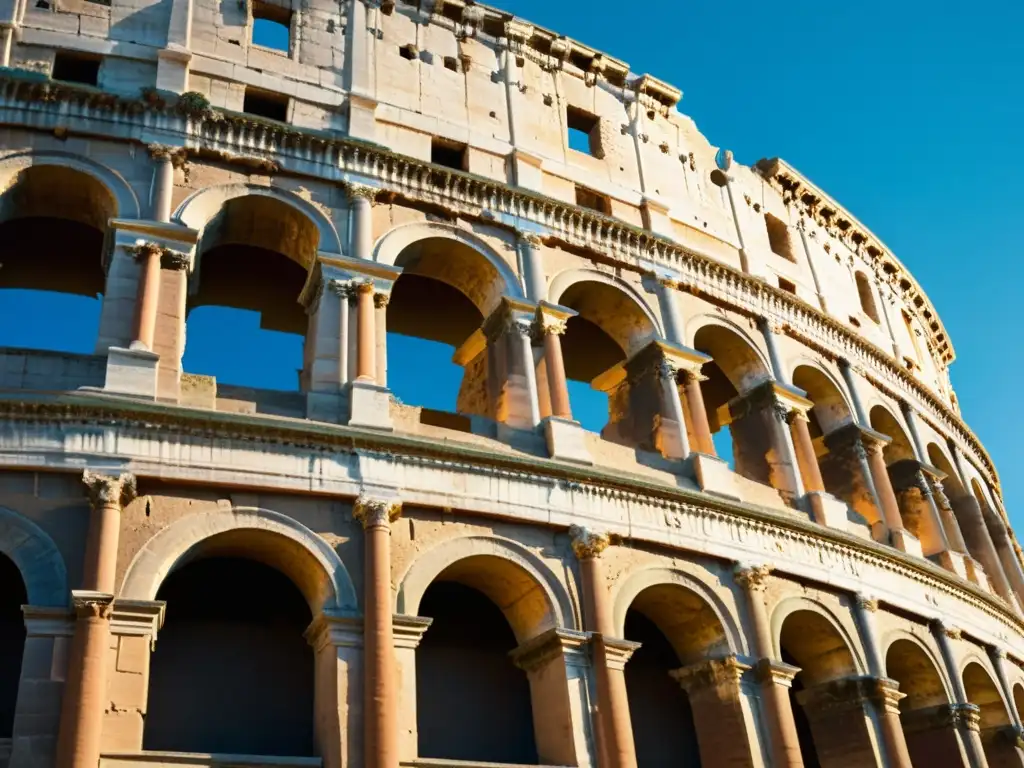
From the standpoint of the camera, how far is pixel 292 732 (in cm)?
1123

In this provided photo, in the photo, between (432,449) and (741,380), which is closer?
(432,449)

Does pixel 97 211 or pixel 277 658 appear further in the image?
pixel 97 211

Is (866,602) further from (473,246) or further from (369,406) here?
(369,406)

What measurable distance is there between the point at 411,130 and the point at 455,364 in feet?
11.0

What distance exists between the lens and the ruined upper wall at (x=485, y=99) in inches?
554

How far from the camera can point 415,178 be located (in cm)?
1432

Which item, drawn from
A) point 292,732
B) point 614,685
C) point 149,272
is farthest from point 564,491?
point 149,272

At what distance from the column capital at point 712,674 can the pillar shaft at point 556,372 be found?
335 cm

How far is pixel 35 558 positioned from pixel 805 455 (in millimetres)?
10776

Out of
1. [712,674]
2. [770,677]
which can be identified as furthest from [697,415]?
[770,677]

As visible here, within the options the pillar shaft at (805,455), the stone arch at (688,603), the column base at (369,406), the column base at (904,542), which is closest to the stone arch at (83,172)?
the column base at (369,406)

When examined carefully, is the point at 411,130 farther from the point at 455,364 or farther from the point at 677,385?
the point at 677,385

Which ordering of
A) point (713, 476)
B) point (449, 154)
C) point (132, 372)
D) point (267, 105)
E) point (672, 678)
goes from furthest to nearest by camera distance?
point (449, 154), point (267, 105), point (713, 476), point (672, 678), point (132, 372)

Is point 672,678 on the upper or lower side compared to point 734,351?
lower
